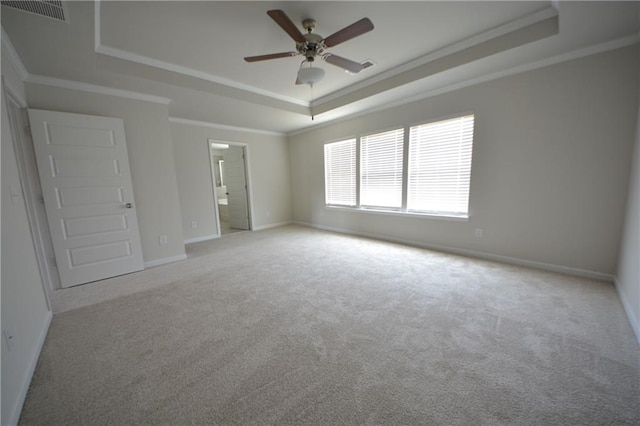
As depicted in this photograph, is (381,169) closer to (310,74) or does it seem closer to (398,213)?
(398,213)

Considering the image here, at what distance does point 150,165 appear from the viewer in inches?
133

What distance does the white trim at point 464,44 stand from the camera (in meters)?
2.18

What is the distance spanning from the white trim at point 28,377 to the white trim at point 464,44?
179 inches

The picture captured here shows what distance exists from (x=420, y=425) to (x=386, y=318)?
89 cm

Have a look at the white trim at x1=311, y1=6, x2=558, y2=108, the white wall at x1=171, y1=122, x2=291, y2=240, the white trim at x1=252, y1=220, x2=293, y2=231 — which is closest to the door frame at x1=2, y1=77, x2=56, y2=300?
the white wall at x1=171, y1=122, x2=291, y2=240

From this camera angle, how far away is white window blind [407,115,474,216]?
3401 millimetres

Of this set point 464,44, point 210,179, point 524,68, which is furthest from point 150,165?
point 524,68

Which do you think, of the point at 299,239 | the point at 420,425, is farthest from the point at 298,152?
the point at 420,425

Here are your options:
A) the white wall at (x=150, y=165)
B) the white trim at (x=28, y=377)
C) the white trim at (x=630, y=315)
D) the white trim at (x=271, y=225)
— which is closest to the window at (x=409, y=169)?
the white trim at (x=630, y=315)

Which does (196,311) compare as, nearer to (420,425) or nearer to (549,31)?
(420,425)

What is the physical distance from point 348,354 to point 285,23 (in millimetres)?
2582

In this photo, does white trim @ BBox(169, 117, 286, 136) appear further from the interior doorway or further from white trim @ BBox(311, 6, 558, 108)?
white trim @ BBox(311, 6, 558, 108)

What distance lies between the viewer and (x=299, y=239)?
4789 mm

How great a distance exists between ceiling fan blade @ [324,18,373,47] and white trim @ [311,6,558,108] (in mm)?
1495
